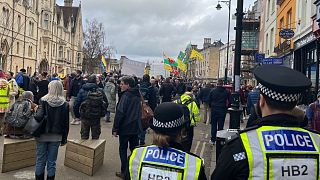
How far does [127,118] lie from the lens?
23.1 feet

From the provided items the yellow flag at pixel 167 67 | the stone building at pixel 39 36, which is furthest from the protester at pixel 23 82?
the stone building at pixel 39 36

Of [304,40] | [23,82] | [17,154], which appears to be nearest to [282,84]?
[17,154]

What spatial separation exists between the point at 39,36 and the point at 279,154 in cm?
5752

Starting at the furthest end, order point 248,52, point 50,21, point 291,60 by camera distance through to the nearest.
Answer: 1. point 50,21
2. point 248,52
3. point 291,60

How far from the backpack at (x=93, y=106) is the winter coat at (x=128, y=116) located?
47.4 inches

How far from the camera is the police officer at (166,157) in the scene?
9.09 ft

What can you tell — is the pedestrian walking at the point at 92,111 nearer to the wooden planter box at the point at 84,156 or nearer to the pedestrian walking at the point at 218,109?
the wooden planter box at the point at 84,156

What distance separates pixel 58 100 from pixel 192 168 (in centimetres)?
391

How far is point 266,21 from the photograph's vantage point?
92.8 ft

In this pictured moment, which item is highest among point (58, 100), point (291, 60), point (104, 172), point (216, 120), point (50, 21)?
point (50, 21)

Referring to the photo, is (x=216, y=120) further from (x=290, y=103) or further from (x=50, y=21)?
(x=50, y=21)

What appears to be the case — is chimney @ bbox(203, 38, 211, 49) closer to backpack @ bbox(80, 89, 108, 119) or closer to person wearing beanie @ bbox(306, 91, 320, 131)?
backpack @ bbox(80, 89, 108, 119)

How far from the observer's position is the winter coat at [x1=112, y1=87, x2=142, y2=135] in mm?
6988

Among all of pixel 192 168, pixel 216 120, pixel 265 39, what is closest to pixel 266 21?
pixel 265 39
